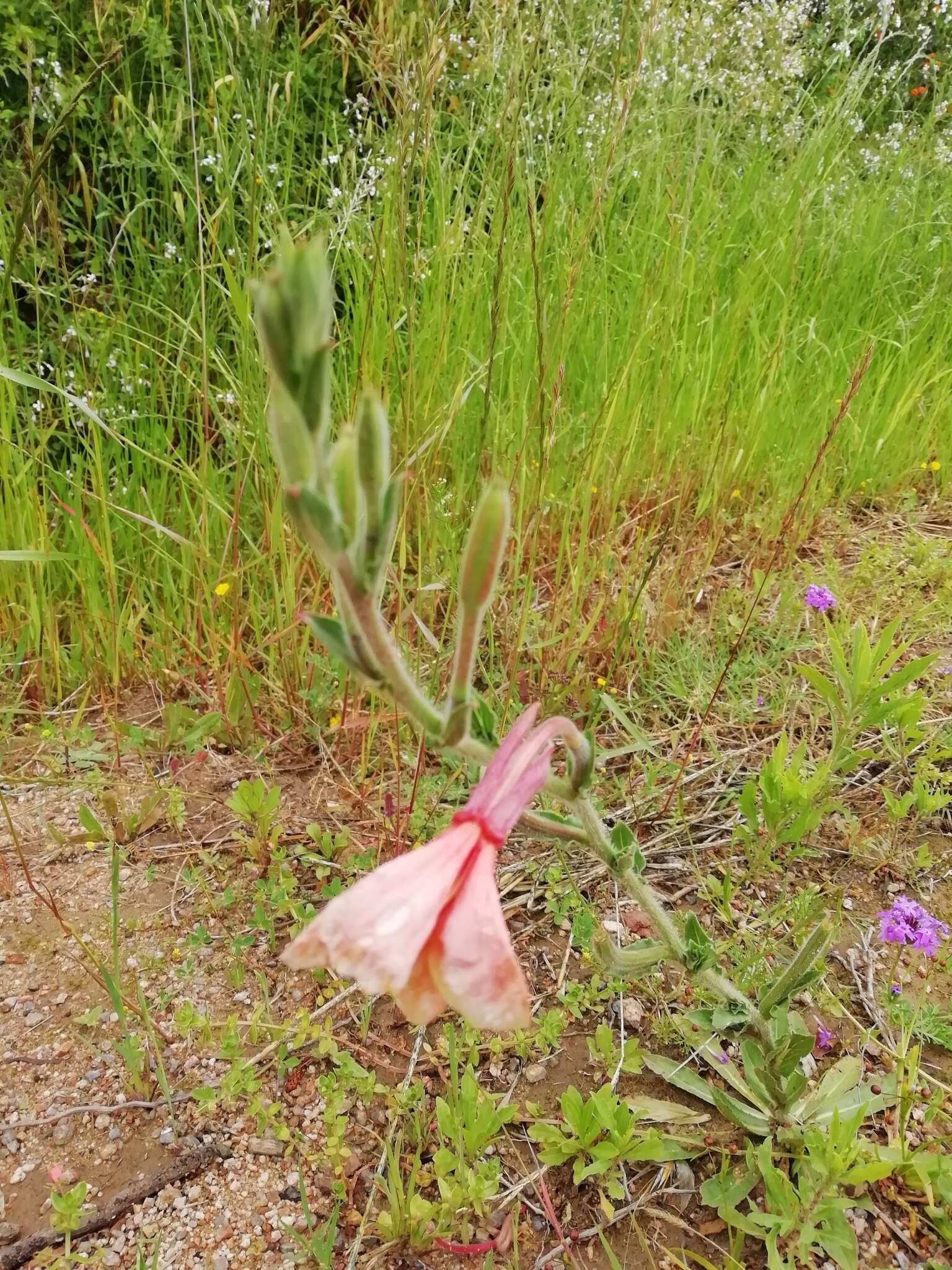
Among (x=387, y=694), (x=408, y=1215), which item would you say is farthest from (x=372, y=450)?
(x=408, y=1215)

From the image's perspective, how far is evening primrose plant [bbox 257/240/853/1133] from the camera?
62cm

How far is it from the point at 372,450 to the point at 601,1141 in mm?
1098

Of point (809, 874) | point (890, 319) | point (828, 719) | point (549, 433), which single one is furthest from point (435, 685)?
point (890, 319)

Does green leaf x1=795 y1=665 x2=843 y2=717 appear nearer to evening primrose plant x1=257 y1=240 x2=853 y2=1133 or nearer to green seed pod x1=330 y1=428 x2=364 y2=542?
evening primrose plant x1=257 y1=240 x2=853 y2=1133

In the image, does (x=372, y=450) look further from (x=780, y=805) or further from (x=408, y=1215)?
(x=780, y=805)

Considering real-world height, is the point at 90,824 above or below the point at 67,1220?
above

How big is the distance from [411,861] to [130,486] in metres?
1.80

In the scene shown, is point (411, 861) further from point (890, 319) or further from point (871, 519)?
point (890, 319)

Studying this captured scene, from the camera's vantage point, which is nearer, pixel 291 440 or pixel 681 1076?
pixel 291 440

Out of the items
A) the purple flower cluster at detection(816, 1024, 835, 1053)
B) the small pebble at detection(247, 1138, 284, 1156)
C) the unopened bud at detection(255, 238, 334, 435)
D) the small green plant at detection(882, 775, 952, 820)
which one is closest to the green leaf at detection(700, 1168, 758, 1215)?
the purple flower cluster at detection(816, 1024, 835, 1053)

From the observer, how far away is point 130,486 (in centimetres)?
217

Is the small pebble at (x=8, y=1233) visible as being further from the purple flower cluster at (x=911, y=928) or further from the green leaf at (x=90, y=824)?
the purple flower cluster at (x=911, y=928)

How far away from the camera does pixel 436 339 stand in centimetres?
236

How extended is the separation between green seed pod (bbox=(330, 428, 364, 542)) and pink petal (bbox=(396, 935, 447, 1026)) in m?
0.34
